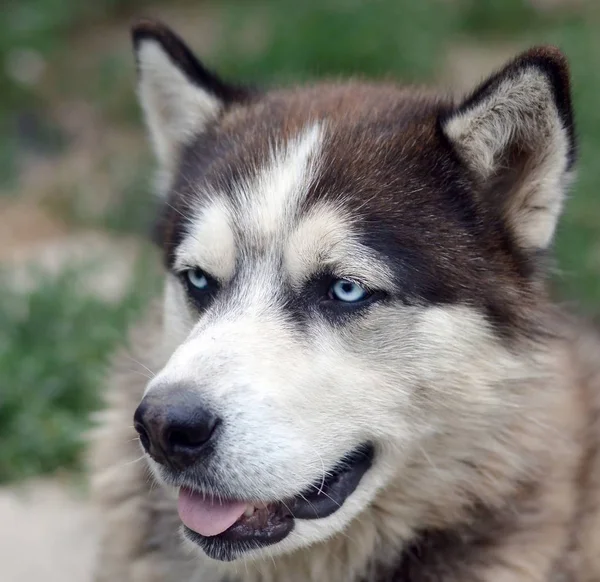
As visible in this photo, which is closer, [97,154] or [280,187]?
[280,187]

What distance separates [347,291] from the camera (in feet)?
9.04

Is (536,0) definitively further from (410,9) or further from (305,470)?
(305,470)

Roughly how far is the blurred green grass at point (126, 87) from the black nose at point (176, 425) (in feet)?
5.68

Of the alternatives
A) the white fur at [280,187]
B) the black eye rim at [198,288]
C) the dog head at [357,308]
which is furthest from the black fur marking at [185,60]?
the black eye rim at [198,288]

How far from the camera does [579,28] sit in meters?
8.45

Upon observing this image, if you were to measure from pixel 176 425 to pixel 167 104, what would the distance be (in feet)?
4.83

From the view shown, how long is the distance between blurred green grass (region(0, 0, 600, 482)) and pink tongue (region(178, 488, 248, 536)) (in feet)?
5.12

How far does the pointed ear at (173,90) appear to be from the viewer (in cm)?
329

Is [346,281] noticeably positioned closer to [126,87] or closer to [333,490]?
[333,490]

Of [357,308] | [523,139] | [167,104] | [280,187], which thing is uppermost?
[167,104]

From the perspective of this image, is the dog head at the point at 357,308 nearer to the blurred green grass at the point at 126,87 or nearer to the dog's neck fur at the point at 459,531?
the dog's neck fur at the point at 459,531

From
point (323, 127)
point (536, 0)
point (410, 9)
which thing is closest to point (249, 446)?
point (323, 127)

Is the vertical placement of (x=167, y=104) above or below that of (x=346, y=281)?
above

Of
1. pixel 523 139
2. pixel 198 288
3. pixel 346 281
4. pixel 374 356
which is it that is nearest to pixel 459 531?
pixel 374 356
